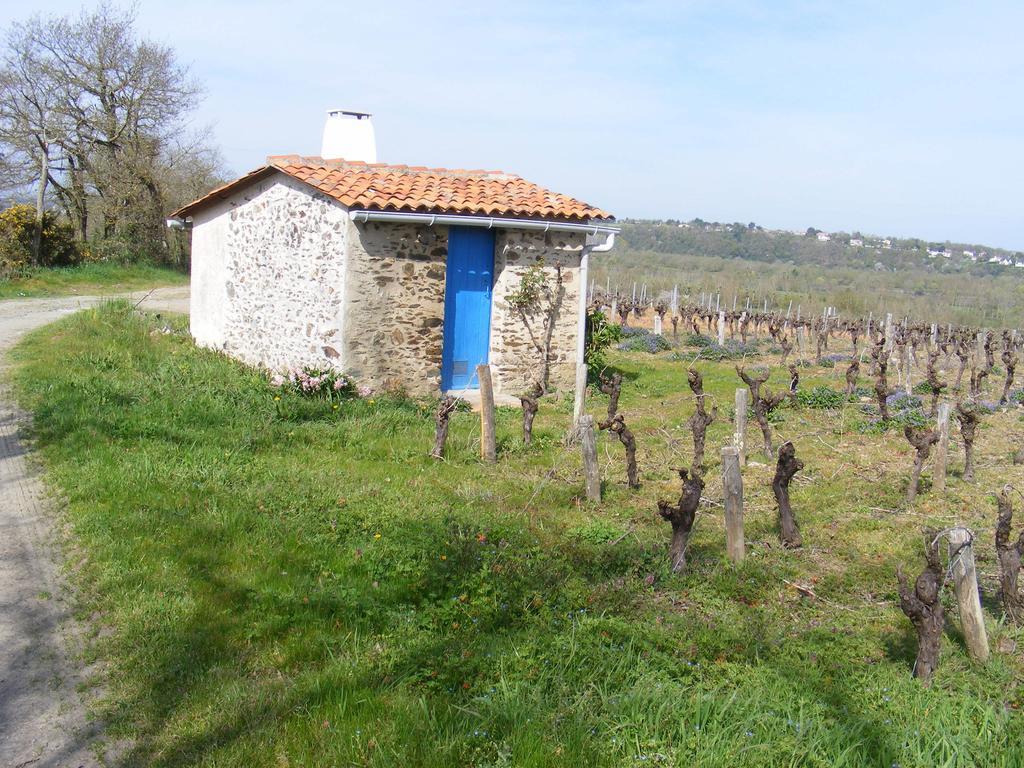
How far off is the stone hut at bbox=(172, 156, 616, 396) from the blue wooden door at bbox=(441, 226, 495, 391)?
0.02m

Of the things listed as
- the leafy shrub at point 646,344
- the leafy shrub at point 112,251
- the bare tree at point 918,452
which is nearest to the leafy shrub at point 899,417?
the bare tree at point 918,452

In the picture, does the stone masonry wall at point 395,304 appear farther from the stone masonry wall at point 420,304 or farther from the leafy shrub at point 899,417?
the leafy shrub at point 899,417

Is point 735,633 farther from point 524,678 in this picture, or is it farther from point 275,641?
point 275,641

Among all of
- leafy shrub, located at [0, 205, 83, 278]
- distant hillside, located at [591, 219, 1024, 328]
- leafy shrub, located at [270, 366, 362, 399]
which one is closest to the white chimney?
leafy shrub, located at [270, 366, 362, 399]

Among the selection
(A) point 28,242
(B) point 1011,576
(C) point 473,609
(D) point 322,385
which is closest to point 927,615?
(B) point 1011,576

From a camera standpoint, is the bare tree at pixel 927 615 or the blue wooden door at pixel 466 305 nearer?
the bare tree at pixel 927 615

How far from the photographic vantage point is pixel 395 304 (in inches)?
438

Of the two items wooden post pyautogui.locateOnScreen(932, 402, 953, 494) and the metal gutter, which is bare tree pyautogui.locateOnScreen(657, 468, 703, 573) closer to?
wooden post pyautogui.locateOnScreen(932, 402, 953, 494)

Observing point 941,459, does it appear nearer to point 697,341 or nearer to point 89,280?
point 697,341

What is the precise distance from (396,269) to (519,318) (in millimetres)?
2078

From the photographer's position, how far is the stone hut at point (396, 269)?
1084cm

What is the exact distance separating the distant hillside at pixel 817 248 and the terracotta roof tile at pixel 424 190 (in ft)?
256

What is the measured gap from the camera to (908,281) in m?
63.1

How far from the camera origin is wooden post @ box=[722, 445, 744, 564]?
5879 mm
